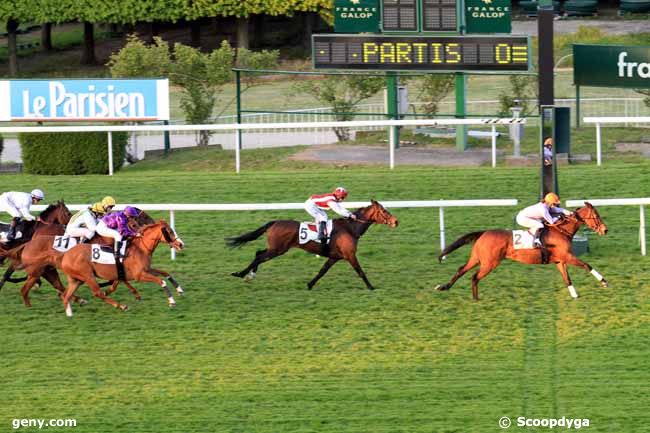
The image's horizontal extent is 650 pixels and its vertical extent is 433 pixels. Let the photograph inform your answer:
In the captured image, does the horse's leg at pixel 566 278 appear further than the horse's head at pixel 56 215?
No

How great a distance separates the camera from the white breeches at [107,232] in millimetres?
13070

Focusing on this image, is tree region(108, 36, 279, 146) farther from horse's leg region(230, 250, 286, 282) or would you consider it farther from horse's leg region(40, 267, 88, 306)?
horse's leg region(40, 267, 88, 306)

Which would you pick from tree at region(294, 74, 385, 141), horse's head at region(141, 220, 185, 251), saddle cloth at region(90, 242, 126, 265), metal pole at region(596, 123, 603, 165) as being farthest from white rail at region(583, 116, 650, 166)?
saddle cloth at region(90, 242, 126, 265)

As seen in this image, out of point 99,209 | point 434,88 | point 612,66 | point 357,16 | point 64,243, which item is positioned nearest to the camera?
point 64,243

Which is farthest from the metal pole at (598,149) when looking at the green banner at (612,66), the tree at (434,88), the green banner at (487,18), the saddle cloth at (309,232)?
the saddle cloth at (309,232)

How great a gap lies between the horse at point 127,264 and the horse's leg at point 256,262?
1052 mm

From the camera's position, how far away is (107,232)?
13.1m

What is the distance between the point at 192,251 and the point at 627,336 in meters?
4.87

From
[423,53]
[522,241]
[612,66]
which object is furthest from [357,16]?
[522,241]

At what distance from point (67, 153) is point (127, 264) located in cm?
665

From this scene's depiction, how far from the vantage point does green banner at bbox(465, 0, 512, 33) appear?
63.7 feet

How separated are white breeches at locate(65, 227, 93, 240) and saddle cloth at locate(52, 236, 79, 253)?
0.14ft

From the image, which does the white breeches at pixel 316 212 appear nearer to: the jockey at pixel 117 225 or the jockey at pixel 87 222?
the jockey at pixel 117 225

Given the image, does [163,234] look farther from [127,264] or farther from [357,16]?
[357,16]
